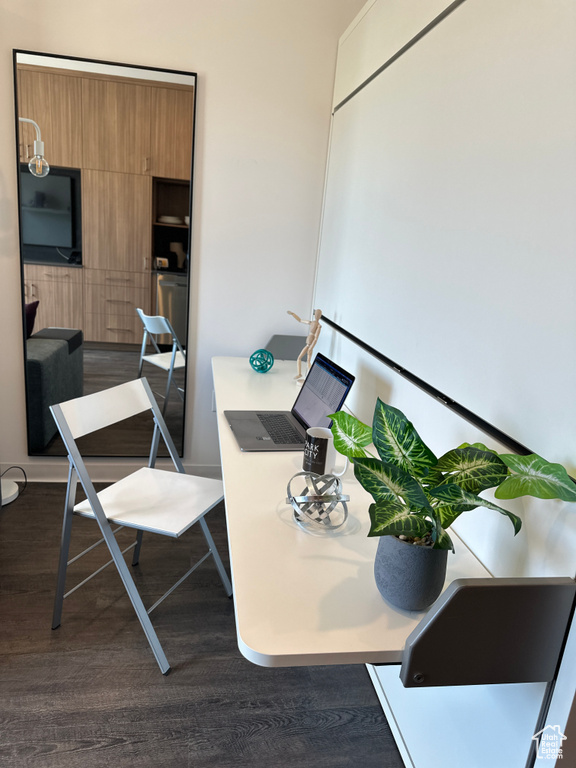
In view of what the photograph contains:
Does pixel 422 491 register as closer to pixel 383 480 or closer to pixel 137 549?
pixel 383 480

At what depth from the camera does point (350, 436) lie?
1186mm

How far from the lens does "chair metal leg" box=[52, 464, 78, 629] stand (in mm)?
1816

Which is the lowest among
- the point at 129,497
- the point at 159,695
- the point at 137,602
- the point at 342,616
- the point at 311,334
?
the point at 159,695

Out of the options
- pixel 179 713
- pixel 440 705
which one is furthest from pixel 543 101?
pixel 179 713

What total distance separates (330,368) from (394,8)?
4.05ft

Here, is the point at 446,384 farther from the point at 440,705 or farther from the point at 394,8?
the point at 394,8

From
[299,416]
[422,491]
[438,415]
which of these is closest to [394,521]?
[422,491]

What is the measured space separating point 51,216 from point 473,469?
95.7 inches

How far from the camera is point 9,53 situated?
8.10ft

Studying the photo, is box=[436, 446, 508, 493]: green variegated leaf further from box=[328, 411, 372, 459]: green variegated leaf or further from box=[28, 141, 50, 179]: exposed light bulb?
box=[28, 141, 50, 179]: exposed light bulb

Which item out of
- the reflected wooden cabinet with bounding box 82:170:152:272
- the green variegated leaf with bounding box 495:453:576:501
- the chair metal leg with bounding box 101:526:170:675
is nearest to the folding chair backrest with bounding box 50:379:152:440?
the chair metal leg with bounding box 101:526:170:675

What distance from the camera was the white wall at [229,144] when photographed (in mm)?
2508

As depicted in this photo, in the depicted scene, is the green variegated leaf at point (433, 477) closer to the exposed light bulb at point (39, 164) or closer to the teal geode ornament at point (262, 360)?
the teal geode ornament at point (262, 360)

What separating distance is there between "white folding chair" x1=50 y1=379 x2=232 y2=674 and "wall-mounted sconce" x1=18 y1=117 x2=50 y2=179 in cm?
125
